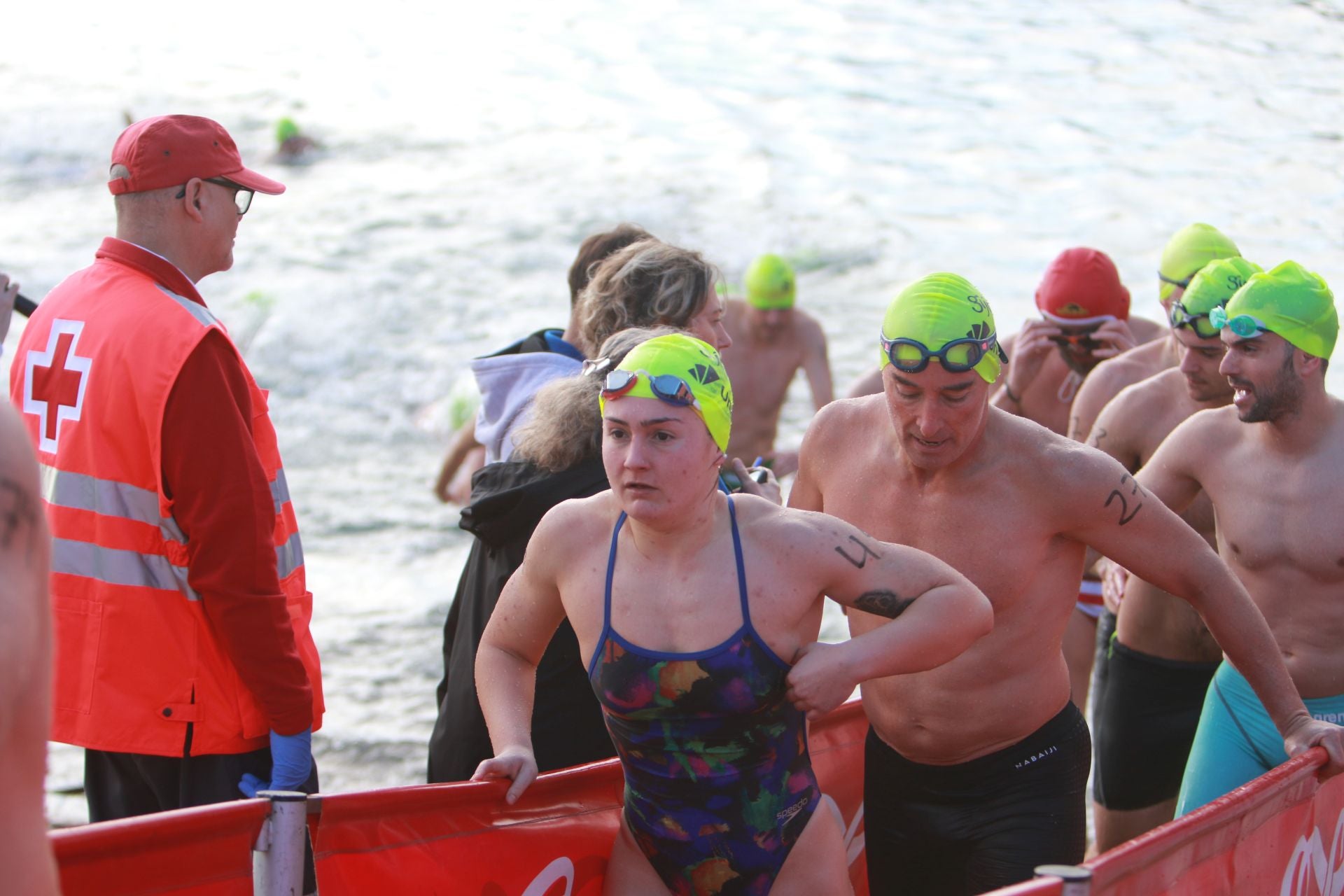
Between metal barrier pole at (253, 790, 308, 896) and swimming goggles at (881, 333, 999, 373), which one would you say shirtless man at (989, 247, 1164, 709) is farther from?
metal barrier pole at (253, 790, 308, 896)

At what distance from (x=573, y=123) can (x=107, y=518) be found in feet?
80.9

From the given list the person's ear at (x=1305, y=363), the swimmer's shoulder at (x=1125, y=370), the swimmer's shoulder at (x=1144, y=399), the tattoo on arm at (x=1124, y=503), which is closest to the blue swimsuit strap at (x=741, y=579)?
the tattoo on arm at (x=1124, y=503)

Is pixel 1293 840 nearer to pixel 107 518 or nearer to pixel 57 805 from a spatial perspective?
pixel 107 518

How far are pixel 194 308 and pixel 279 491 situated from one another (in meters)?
0.49

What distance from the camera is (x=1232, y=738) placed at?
4125 mm

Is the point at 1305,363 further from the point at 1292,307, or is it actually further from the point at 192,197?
the point at 192,197

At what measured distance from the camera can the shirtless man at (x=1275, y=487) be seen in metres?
3.95

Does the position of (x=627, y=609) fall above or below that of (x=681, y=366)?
below

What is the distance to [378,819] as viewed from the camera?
2.76 metres

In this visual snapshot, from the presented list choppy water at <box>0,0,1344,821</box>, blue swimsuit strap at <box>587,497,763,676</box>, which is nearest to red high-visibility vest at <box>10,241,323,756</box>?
blue swimsuit strap at <box>587,497,763,676</box>

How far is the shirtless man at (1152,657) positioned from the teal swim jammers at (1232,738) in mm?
550

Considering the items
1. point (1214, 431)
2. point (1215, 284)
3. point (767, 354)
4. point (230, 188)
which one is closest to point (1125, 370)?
point (1215, 284)

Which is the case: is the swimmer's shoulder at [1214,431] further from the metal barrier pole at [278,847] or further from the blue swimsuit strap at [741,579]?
the metal barrier pole at [278,847]

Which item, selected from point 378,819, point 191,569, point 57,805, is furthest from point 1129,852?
point 57,805
